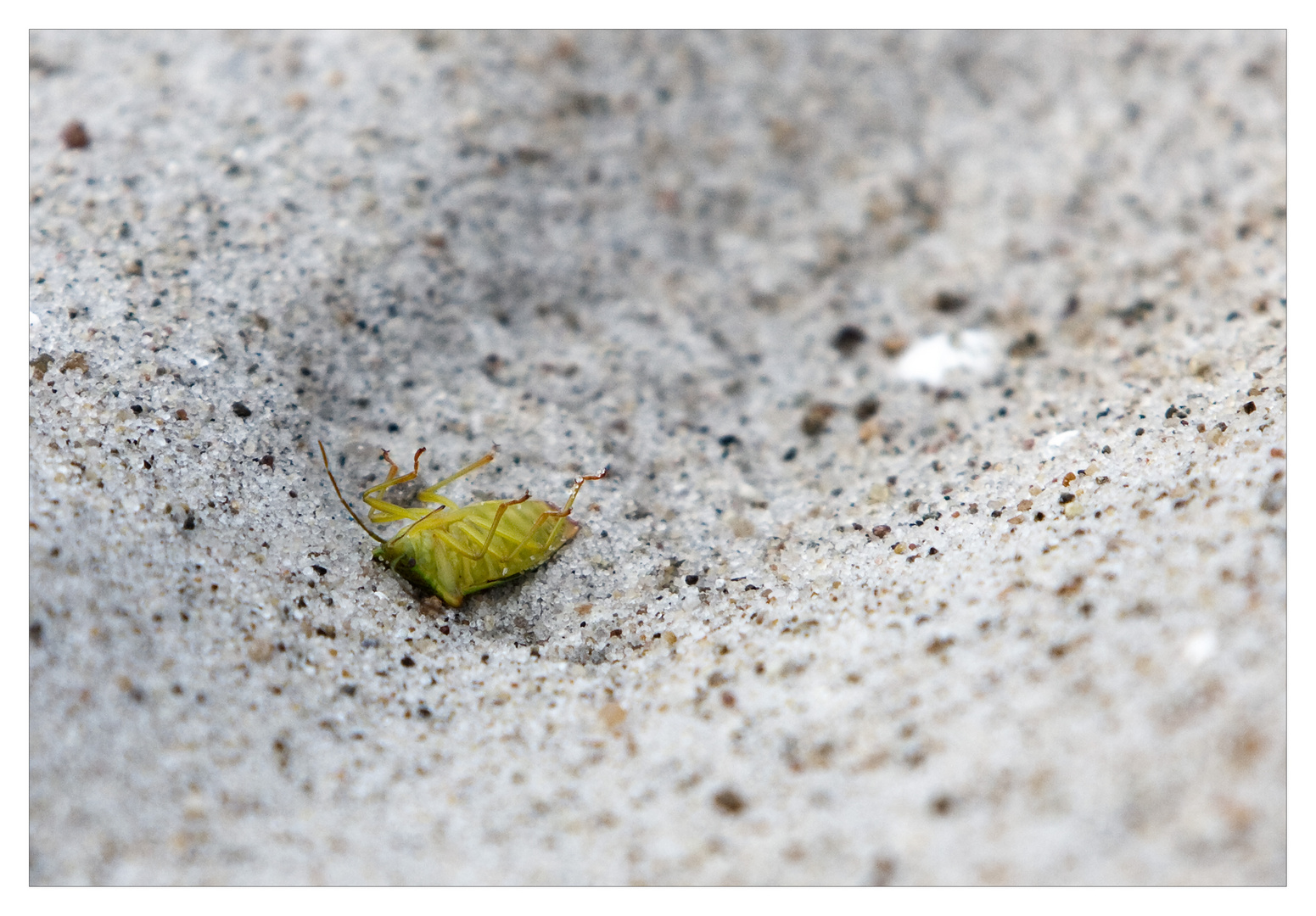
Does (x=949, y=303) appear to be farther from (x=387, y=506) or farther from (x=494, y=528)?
(x=387, y=506)

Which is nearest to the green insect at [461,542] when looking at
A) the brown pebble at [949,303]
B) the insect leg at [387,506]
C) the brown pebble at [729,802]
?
the insect leg at [387,506]

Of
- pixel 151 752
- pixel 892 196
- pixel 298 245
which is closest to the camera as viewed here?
pixel 151 752

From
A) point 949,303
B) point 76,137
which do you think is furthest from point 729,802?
point 76,137

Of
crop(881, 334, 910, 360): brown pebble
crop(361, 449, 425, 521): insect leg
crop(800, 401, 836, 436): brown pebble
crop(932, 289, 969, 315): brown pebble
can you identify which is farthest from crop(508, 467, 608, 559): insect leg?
crop(932, 289, 969, 315): brown pebble

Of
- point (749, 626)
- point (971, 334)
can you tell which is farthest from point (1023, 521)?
point (971, 334)

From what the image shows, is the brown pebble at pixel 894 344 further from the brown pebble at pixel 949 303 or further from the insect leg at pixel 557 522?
the insect leg at pixel 557 522

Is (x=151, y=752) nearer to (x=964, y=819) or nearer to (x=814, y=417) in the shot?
(x=964, y=819)

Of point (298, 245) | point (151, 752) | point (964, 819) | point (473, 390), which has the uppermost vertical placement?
point (298, 245)
